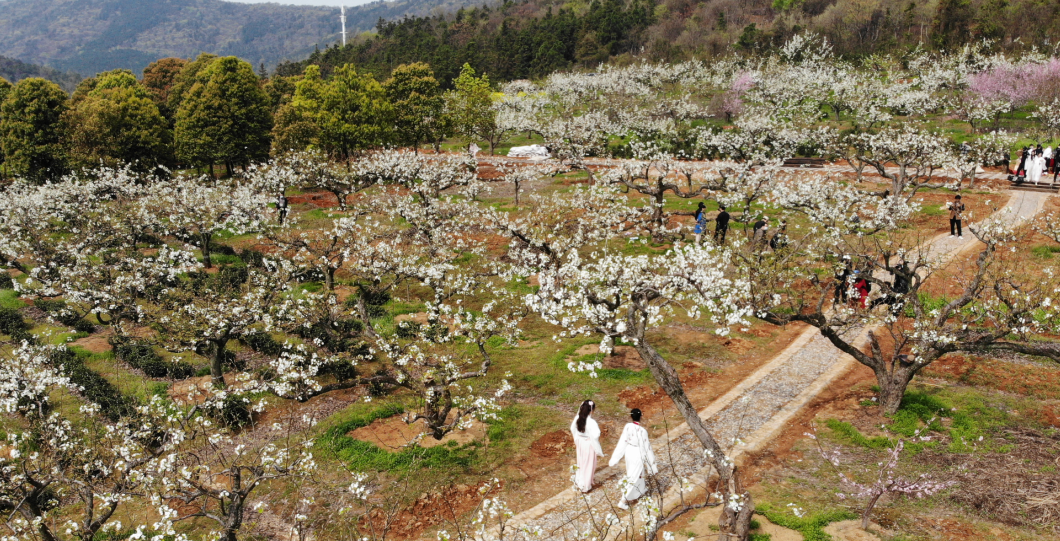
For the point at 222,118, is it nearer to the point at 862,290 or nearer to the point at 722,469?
the point at 862,290

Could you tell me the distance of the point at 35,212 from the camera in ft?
89.4

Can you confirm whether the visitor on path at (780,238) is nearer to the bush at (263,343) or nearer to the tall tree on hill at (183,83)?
the bush at (263,343)

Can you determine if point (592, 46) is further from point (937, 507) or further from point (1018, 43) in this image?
point (937, 507)

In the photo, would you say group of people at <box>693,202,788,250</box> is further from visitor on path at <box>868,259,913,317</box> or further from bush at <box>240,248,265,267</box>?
bush at <box>240,248,265,267</box>

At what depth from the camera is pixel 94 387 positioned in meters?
16.8

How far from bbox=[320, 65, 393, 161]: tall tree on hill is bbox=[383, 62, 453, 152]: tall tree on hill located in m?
4.18

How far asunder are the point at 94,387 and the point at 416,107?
3887cm

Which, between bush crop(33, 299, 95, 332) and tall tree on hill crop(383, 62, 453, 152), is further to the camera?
tall tree on hill crop(383, 62, 453, 152)

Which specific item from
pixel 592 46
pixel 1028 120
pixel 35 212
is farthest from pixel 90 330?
pixel 592 46

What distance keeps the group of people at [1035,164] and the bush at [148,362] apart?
4209 cm

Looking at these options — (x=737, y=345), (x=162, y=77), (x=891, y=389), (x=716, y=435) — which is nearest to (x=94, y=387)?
(x=716, y=435)

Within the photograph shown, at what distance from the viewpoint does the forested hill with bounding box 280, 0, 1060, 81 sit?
2721 inches

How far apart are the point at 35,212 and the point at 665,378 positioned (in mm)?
29925

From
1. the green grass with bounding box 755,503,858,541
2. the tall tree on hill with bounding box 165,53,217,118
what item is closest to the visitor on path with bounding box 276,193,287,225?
the green grass with bounding box 755,503,858,541
